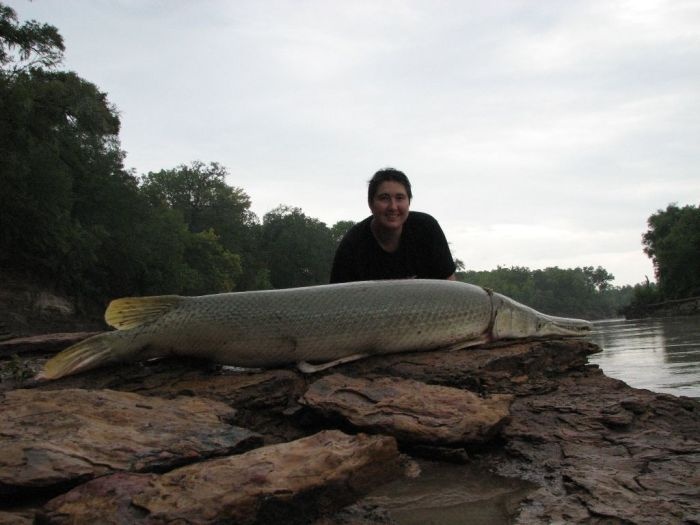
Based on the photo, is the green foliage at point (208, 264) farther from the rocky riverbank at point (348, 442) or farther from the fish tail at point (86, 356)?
the rocky riverbank at point (348, 442)

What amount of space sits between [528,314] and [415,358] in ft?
3.56

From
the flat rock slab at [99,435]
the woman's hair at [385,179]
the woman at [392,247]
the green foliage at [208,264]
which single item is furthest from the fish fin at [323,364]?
the green foliage at [208,264]

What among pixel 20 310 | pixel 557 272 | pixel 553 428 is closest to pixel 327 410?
pixel 553 428

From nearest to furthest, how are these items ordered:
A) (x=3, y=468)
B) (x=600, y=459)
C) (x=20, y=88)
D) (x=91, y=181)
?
(x=3, y=468), (x=600, y=459), (x=20, y=88), (x=91, y=181)

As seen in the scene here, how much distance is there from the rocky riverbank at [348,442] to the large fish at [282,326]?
0.41 feet

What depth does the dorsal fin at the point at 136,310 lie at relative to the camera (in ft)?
12.9

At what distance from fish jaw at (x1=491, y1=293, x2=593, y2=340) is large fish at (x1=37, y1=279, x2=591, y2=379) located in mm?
310

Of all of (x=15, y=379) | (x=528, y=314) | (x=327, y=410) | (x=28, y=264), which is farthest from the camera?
(x=28, y=264)

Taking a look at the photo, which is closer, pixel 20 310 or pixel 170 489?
pixel 170 489

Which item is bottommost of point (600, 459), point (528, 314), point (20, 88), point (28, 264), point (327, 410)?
point (600, 459)

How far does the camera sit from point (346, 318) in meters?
4.05

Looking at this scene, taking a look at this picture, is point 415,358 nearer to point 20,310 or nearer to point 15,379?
point 15,379

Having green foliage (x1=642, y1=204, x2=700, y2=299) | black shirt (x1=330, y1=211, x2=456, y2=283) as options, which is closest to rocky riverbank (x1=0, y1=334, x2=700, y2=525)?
black shirt (x1=330, y1=211, x2=456, y2=283)

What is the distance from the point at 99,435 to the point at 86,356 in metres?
1.35
